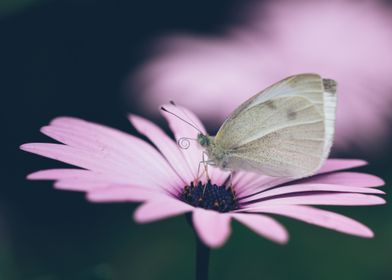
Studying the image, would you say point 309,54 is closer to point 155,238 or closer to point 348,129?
point 348,129

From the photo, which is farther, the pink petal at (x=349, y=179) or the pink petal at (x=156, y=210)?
the pink petal at (x=349, y=179)

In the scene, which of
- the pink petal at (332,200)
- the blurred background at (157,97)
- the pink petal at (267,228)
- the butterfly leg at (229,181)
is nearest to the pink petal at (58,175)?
the pink petal at (267,228)

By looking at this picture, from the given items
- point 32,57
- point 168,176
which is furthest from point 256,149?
point 32,57

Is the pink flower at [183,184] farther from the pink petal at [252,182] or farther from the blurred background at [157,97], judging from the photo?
the blurred background at [157,97]

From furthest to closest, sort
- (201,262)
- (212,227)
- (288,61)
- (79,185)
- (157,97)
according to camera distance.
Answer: (288,61) < (157,97) < (201,262) < (79,185) < (212,227)

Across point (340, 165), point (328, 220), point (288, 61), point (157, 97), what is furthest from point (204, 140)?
point (288, 61)

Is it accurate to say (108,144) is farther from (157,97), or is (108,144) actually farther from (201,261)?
(157,97)
